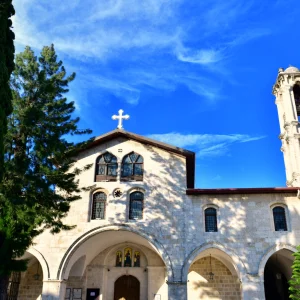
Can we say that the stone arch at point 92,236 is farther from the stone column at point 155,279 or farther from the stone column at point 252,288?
the stone column at point 252,288

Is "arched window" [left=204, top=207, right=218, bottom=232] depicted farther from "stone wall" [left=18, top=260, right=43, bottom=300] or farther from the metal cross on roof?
"stone wall" [left=18, top=260, right=43, bottom=300]

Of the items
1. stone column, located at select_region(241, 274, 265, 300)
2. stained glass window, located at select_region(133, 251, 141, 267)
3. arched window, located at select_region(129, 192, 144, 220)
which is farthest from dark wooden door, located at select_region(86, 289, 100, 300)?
stone column, located at select_region(241, 274, 265, 300)

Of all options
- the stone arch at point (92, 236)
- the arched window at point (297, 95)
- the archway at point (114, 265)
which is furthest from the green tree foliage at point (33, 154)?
the arched window at point (297, 95)

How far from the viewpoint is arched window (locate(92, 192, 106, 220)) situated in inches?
632

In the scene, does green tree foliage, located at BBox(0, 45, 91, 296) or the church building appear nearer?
green tree foliage, located at BBox(0, 45, 91, 296)

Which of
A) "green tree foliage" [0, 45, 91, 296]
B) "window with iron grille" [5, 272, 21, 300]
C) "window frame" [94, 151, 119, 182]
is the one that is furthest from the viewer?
"window frame" [94, 151, 119, 182]

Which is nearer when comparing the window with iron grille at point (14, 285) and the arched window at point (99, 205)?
the arched window at point (99, 205)

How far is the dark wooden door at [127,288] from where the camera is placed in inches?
683

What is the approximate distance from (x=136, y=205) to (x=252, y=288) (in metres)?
6.24

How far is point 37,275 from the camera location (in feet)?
56.4

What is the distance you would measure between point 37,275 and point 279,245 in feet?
39.2

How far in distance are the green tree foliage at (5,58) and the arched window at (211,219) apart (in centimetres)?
952

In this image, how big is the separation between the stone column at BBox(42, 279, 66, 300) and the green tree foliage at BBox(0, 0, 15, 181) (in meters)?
7.42

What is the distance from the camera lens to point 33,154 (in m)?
12.1
